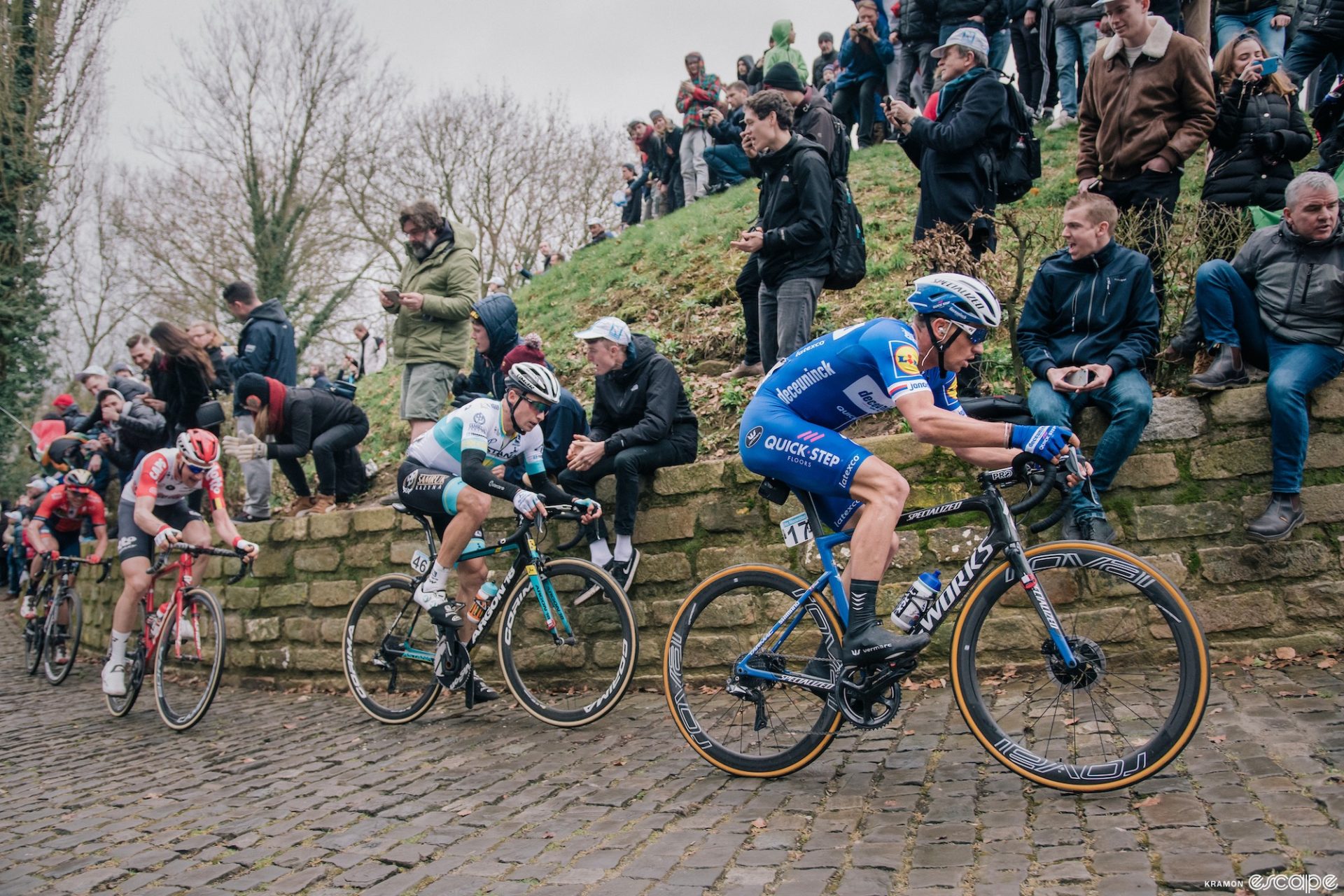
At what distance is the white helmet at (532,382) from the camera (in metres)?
6.13

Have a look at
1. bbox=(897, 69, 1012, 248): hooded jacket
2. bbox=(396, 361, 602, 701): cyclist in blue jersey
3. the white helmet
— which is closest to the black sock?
bbox=(396, 361, 602, 701): cyclist in blue jersey

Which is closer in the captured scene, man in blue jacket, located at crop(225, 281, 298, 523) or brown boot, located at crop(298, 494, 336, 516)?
brown boot, located at crop(298, 494, 336, 516)

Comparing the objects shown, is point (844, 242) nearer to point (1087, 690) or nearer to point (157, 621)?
point (1087, 690)

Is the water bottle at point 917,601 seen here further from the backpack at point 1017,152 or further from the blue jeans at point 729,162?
the blue jeans at point 729,162

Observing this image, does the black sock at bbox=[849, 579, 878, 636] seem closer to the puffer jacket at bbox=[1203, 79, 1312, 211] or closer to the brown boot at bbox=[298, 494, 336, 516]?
the puffer jacket at bbox=[1203, 79, 1312, 211]

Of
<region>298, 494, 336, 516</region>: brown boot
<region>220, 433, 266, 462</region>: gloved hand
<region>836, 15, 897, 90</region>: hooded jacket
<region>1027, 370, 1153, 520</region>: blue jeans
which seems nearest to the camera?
<region>1027, 370, 1153, 520</region>: blue jeans

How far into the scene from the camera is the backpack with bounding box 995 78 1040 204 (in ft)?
23.0

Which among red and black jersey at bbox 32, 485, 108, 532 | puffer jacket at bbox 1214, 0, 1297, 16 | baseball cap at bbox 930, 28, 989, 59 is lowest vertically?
red and black jersey at bbox 32, 485, 108, 532

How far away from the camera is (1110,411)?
18.9ft

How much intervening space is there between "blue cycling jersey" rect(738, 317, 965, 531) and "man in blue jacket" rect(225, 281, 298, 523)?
6.23m

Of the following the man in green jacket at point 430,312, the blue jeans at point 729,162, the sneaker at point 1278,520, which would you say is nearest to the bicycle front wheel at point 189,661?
the man in green jacket at point 430,312

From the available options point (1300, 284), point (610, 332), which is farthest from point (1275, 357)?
point (610, 332)

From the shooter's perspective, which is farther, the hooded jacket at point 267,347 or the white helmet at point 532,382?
the hooded jacket at point 267,347

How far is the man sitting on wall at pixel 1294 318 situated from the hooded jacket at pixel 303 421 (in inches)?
281
